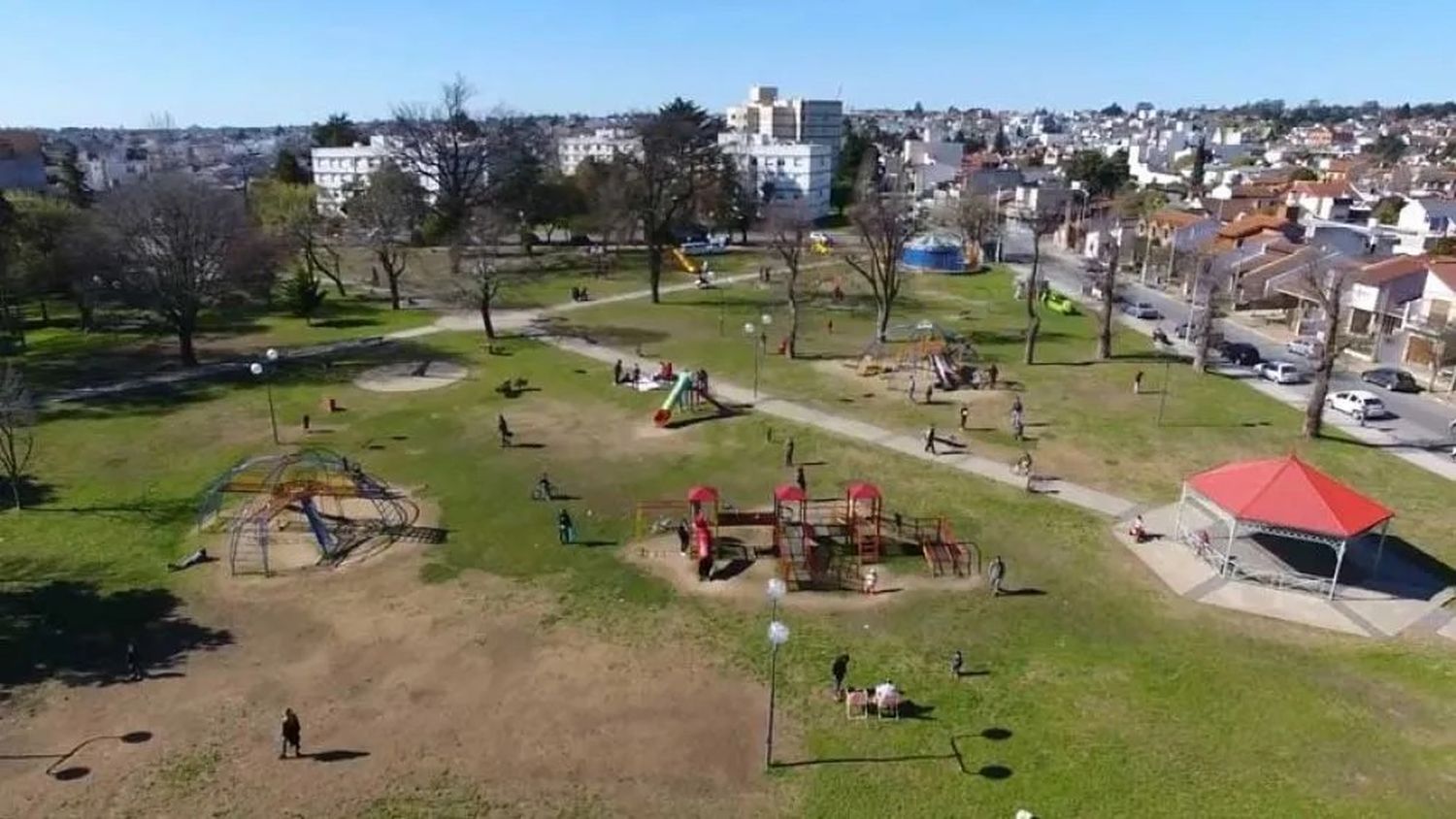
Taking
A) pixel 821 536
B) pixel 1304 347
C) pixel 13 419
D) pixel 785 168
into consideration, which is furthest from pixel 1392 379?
pixel 785 168

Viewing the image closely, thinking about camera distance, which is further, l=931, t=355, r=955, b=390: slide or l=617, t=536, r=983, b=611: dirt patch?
l=931, t=355, r=955, b=390: slide

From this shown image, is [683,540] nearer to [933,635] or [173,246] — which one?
[933,635]

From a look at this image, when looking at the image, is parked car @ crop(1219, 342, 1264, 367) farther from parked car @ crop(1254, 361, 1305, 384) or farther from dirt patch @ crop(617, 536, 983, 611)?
dirt patch @ crop(617, 536, 983, 611)

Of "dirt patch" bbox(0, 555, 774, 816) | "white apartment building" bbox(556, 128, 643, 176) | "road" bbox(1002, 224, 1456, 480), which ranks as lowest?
"dirt patch" bbox(0, 555, 774, 816)

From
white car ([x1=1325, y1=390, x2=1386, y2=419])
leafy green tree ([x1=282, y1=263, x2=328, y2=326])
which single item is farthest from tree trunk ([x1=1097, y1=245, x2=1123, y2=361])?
leafy green tree ([x1=282, y1=263, x2=328, y2=326])

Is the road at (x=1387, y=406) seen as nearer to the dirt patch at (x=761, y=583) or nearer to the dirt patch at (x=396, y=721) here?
the dirt patch at (x=761, y=583)

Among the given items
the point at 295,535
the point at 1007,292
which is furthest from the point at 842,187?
the point at 295,535

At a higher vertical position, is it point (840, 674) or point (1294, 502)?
point (1294, 502)
